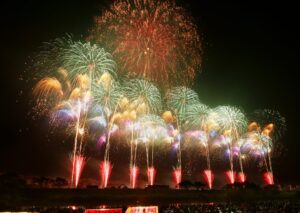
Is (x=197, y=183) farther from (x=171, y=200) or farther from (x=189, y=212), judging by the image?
(x=189, y=212)

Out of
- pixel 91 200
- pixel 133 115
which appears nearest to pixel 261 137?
pixel 133 115

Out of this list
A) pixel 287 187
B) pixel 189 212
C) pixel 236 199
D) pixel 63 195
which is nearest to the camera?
pixel 189 212

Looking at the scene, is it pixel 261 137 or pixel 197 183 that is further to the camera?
pixel 197 183

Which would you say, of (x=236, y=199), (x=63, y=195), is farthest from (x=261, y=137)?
(x=63, y=195)

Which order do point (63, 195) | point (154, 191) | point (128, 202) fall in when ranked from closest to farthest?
point (63, 195) → point (128, 202) → point (154, 191)

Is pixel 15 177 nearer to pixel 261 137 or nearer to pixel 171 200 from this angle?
pixel 171 200

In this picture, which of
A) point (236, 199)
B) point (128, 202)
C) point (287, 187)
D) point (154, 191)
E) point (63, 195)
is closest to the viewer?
point (63, 195)

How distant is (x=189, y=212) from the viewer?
2092 inches

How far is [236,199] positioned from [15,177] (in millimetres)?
50264

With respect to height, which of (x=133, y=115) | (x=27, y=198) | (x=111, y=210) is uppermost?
(x=133, y=115)

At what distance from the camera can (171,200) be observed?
233 feet

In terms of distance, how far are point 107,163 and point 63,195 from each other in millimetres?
9213

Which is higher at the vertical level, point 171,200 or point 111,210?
point 171,200

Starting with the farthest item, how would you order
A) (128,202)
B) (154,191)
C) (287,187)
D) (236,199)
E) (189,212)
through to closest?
(287,187) → (236,199) → (154,191) → (128,202) → (189,212)
